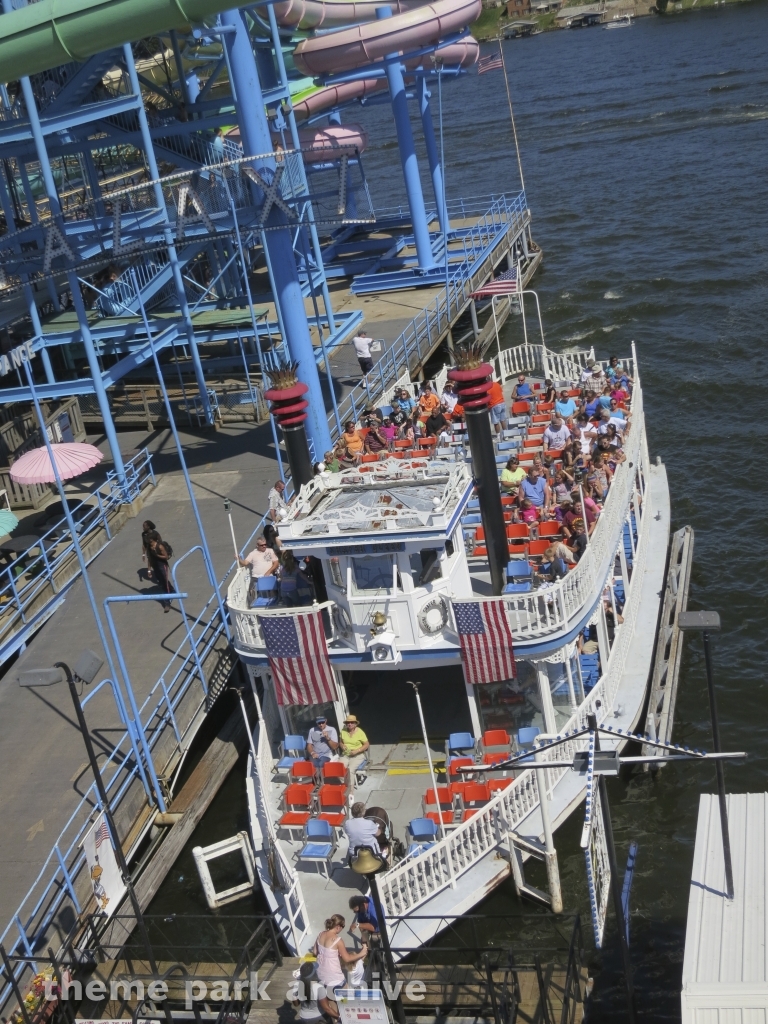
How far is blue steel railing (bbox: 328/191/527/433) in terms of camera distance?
34094mm

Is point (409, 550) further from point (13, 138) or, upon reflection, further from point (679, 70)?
point (679, 70)

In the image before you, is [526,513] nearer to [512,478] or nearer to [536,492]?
[536,492]

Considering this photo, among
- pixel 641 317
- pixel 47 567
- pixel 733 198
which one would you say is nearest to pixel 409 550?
pixel 47 567

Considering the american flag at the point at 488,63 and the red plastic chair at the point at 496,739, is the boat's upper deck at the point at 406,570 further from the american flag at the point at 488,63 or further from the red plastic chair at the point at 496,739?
the american flag at the point at 488,63

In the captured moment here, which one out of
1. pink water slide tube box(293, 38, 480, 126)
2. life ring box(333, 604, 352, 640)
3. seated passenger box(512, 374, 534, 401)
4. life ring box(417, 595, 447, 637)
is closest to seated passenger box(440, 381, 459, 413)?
seated passenger box(512, 374, 534, 401)

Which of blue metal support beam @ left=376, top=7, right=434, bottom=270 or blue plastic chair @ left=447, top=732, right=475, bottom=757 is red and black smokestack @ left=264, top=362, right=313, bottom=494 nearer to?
blue plastic chair @ left=447, top=732, right=475, bottom=757

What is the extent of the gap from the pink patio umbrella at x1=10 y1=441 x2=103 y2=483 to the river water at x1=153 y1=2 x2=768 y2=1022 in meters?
7.86

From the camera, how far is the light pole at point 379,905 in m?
13.3

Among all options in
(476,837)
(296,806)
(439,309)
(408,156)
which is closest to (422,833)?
(476,837)

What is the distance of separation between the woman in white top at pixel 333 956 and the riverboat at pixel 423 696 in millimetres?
984

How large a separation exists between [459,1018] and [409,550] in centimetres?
609

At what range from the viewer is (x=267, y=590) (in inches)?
803

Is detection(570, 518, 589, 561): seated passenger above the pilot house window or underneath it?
underneath

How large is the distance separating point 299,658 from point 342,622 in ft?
2.89
